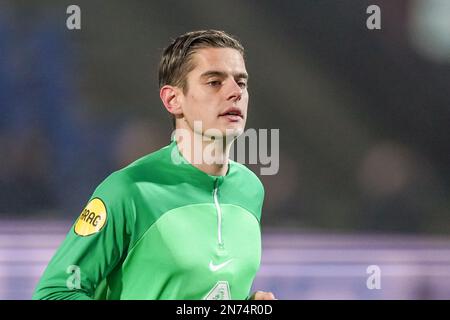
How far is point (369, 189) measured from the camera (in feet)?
15.0

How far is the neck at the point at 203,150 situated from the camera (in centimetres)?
238

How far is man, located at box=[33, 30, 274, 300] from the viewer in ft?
7.13

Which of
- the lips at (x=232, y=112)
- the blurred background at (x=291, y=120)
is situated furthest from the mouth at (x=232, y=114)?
the blurred background at (x=291, y=120)

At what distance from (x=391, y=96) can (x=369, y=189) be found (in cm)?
59

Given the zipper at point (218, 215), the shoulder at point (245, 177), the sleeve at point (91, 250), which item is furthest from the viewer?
the shoulder at point (245, 177)

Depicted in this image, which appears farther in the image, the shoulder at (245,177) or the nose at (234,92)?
the shoulder at (245,177)

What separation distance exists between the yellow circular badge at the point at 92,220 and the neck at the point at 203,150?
332mm

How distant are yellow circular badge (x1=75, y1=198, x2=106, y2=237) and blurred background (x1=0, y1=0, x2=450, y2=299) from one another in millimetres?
2110

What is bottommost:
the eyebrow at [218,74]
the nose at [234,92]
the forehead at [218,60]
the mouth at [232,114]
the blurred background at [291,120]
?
the blurred background at [291,120]

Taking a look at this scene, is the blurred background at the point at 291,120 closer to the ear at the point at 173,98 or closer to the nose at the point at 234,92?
the ear at the point at 173,98

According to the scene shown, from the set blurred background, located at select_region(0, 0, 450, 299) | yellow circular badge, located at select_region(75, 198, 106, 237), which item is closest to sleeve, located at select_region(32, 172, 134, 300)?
yellow circular badge, located at select_region(75, 198, 106, 237)

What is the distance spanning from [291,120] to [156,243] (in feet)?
8.40
